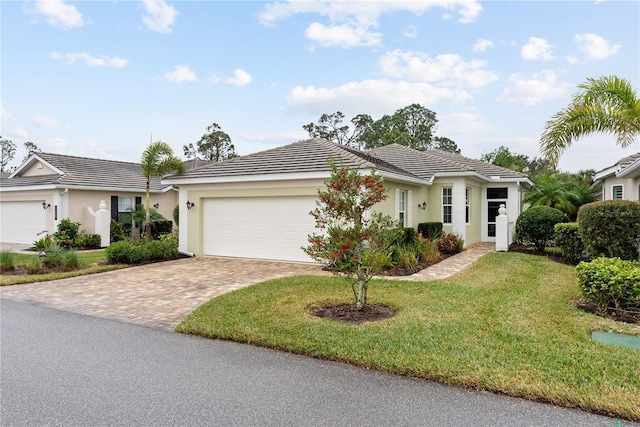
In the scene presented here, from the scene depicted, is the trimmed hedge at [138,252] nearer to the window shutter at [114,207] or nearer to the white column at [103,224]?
the white column at [103,224]

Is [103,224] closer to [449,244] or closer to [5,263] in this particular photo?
[5,263]

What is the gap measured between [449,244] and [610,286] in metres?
8.10

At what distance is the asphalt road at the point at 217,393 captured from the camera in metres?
3.42

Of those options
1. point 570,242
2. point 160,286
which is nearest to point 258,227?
point 160,286

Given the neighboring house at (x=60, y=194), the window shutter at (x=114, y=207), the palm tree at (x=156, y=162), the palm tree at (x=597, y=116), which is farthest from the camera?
the window shutter at (x=114, y=207)

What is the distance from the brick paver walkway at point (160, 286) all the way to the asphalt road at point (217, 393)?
5.03 ft

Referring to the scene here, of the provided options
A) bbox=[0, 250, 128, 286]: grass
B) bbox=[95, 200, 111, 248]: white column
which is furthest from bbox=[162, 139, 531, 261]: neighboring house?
bbox=[95, 200, 111, 248]: white column

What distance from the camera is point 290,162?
1317 cm

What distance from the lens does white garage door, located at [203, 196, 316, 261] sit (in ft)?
41.9

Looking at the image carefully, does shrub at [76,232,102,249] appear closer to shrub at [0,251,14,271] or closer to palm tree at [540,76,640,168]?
shrub at [0,251,14,271]

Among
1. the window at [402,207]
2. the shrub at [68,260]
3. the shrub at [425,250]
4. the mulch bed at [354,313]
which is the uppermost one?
the window at [402,207]

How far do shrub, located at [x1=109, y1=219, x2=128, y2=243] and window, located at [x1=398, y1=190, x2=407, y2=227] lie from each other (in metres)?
13.5

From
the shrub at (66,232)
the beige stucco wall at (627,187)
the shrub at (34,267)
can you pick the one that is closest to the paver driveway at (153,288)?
the shrub at (34,267)

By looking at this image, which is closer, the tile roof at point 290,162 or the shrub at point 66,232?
the tile roof at point 290,162
